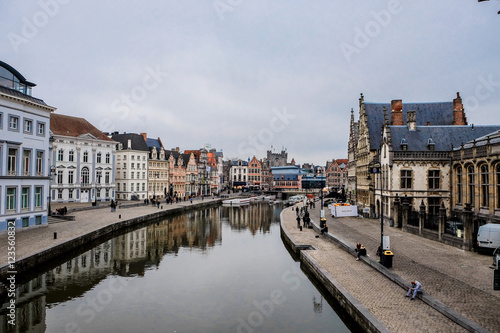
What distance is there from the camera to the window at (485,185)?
89.5 ft

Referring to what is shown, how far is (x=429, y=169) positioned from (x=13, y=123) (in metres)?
37.5

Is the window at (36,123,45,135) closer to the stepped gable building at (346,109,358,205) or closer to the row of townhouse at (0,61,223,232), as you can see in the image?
the row of townhouse at (0,61,223,232)

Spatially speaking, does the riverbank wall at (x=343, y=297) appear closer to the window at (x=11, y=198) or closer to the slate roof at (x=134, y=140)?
the window at (x=11, y=198)

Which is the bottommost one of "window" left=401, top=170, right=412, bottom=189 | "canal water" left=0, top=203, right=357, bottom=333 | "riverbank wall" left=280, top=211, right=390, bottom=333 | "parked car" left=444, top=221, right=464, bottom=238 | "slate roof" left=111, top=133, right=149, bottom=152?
"canal water" left=0, top=203, right=357, bottom=333

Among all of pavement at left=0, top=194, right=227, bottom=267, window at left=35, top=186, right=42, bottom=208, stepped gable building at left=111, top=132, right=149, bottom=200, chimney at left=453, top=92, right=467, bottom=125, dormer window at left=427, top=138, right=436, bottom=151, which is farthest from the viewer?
stepped gable building at left=111, top=132, right=149, bottom=200

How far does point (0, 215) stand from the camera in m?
26.3

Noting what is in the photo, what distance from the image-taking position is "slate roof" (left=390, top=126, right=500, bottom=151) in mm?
37000

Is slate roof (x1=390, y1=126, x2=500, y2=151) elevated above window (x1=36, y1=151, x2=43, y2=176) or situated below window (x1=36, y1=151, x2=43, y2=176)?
above

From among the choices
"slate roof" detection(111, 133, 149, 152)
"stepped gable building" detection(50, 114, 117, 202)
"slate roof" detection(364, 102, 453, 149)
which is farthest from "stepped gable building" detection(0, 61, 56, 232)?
"slate roof" detection(111, 133, 149, 152)

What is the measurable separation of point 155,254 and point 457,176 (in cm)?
2804

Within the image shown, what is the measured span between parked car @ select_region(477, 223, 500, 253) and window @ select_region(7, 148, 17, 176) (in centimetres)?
3326

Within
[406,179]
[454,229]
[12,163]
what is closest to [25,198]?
[12,163]

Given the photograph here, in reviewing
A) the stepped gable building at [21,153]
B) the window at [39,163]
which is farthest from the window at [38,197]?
the window at [39,163]

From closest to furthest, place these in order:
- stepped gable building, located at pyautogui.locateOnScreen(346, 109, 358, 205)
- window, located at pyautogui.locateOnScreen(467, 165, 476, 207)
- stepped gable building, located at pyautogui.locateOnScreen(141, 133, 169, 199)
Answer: window, located at pyautogui.locateOnScreen(467, 165, 476, 207) < stepped gable building, located at pyautogui.locateOnScreen(346, 109, 358, 205) < stepped gable building, located at pyautogui.locateOnScreen(141, 133, 169, 199)
